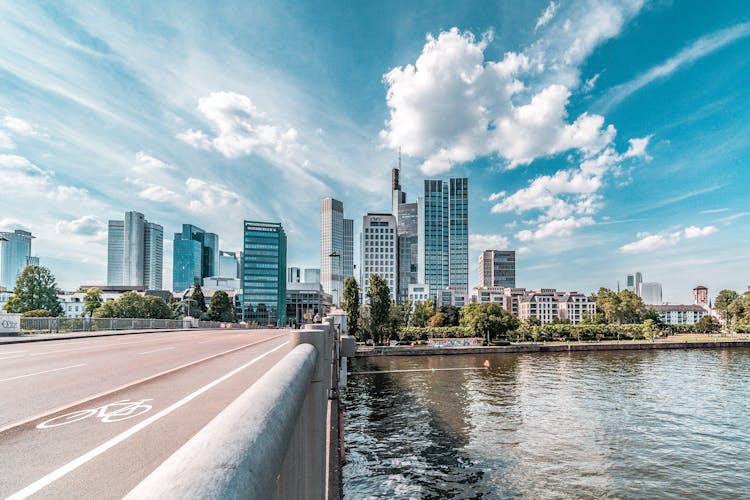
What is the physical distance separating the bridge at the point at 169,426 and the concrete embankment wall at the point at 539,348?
6701cm

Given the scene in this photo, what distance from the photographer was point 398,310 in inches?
3686

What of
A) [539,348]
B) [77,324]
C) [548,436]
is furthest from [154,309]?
[548,436]

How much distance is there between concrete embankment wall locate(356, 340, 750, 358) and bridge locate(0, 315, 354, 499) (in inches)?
2638

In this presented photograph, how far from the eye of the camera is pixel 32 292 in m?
86.4

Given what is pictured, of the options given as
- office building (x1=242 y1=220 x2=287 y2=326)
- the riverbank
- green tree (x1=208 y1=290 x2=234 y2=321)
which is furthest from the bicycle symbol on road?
office building (x1=242 y1=220 x2=287 y2=326)

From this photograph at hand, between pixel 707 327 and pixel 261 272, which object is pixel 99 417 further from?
pixel 707 327

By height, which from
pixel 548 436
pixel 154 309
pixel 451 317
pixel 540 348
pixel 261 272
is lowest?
pixel 540 348

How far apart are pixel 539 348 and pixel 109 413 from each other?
91.8 metres

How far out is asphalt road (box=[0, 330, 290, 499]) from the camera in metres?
4.83

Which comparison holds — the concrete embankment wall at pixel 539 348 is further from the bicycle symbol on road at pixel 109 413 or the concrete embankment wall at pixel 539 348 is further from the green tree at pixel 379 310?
the bicycle symbol on road at pixel 109 413

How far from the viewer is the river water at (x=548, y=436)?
21156 millimetres

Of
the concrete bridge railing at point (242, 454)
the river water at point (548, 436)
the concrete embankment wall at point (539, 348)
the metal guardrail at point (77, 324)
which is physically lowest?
the concrete embankment wall at point (539, 348)

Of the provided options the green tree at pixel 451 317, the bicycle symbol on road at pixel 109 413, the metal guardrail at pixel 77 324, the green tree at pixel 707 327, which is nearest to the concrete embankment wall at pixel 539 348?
the green tree at pixel 707 327

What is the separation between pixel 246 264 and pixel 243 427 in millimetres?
167629
